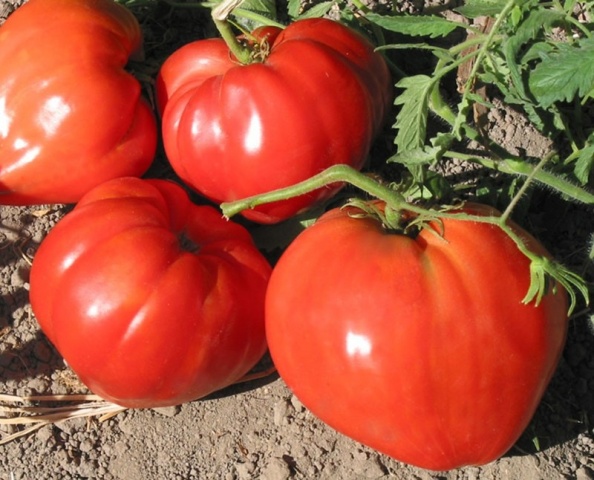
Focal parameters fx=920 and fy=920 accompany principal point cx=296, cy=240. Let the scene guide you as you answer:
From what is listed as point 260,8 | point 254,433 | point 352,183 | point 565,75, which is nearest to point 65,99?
point 260,8

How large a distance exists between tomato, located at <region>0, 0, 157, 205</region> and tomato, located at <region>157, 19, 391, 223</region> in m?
0.12

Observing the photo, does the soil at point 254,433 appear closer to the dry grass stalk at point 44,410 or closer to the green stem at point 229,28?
the dry grass stalk at point 44,410

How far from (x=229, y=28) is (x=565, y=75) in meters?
0.63

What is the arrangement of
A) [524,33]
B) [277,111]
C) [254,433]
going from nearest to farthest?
[524,33]
[277,111]
[254,433]

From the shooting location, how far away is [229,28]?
1.75 m

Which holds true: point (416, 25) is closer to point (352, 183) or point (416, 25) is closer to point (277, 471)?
point (352, 183)

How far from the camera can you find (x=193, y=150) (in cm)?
182

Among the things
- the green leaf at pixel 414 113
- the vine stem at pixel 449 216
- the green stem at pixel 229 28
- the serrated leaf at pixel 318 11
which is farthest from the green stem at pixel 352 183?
the serrated leaf at pixel 318 11

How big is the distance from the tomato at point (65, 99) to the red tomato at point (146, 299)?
0.11 meters

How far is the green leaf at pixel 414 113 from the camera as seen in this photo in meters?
1.73

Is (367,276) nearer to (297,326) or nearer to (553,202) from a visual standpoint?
(297,326)

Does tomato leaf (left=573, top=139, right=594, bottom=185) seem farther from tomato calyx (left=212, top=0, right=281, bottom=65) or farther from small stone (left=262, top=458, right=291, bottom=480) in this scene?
small stone (left=262, top=458, right=291, bottom=480)

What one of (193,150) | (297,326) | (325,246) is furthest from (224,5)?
(297,326)

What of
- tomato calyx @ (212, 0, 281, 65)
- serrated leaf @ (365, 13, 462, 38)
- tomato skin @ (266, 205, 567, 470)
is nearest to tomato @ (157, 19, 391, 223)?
tomato calyx @ (212, 0, 281, 65)
